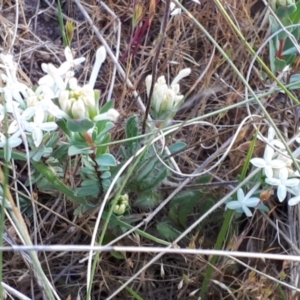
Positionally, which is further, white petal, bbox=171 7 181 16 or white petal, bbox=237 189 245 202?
white petal, bbox=171 7 181 16

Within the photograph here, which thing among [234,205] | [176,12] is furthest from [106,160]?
[176,12]

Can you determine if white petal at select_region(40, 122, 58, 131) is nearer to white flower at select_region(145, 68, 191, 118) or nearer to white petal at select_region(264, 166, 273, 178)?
white flower at select_region(145, 68, 191, 118)

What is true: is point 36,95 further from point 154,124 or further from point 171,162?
point 171,162

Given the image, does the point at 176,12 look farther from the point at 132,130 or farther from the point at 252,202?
the point at 252,202

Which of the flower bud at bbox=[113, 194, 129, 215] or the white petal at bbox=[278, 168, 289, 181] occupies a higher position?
the white petal at bbox=[278, 168, 289, 181]

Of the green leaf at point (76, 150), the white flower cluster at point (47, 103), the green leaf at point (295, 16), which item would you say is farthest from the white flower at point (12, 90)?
the green leaf at point (295, 16)

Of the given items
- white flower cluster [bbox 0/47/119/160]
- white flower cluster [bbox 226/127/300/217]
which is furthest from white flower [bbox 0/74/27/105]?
white flower cluster [bbox 226/127/300/217]
